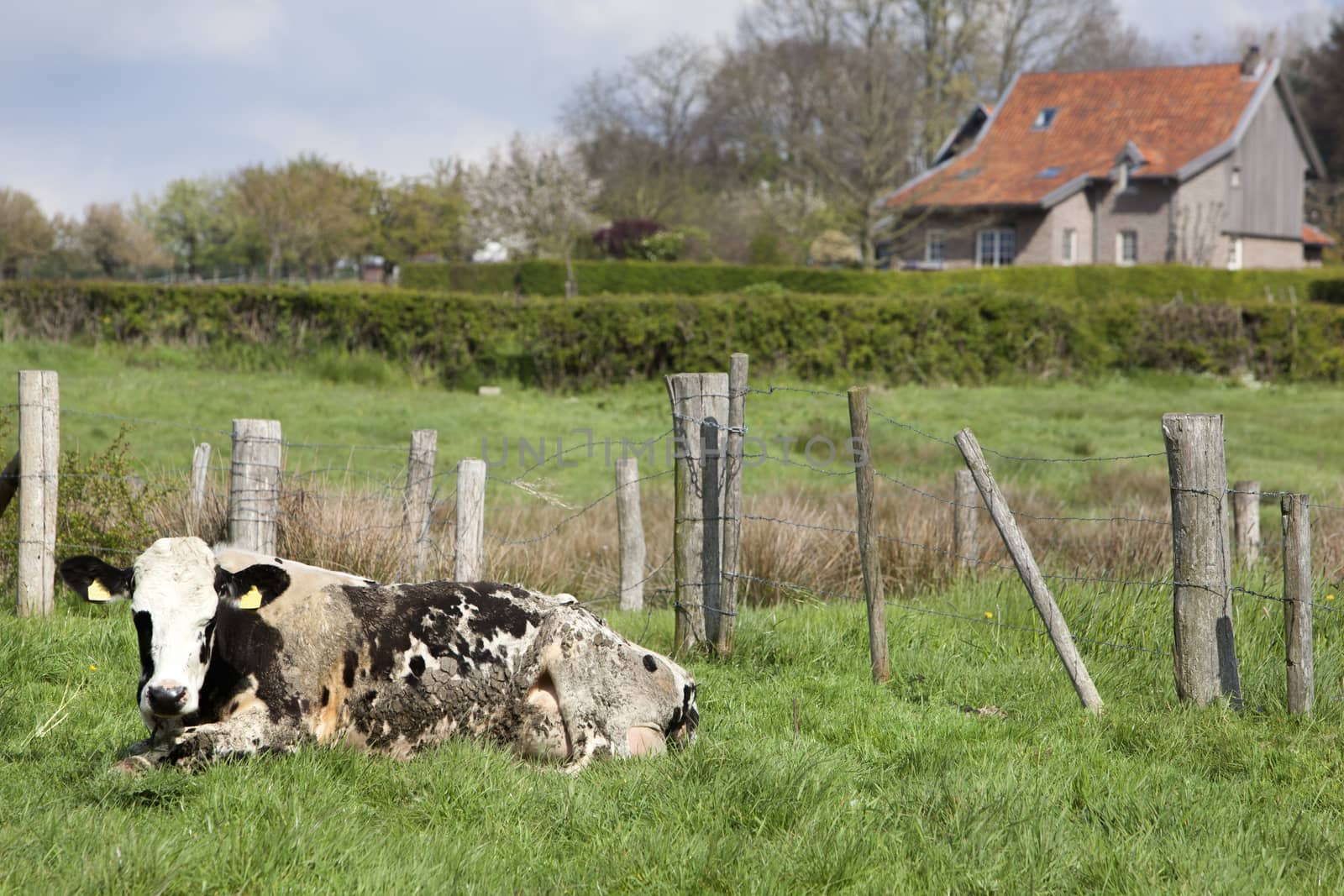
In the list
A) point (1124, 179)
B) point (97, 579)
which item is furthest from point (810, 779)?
point (1124, 179)

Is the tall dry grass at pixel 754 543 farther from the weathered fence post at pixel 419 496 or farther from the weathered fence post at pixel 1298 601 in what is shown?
the weathered fence post at pixel 1298 601

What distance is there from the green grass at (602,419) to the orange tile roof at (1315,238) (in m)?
30.4

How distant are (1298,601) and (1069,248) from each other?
39907 millimetres

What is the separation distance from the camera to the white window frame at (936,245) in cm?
4397

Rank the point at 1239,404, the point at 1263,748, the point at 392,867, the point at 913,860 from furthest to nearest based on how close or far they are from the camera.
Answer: the point at 1239,404 → the point at 1263,748 → the point at 913,860 → the point at 392,867

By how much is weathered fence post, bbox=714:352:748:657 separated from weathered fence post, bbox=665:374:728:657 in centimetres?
5

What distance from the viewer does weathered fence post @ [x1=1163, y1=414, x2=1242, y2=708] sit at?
5859mm

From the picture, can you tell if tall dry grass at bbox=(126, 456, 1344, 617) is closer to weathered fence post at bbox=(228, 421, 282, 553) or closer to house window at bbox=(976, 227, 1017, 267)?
weathered fence post at bbox=(228, 421, 282, 553)

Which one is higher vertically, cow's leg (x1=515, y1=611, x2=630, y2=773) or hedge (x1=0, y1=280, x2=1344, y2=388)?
hedge (x1=0, y1=280, x2=1344, y2=388)

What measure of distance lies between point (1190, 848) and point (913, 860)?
96 cm

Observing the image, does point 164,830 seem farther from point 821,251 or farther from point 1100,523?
point 821,251

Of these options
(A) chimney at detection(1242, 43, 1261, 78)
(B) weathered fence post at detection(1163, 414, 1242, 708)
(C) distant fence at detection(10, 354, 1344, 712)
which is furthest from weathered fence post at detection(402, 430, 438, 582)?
(A) chimney at detection(1242, 43, 1261, 78)

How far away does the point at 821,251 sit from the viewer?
47438 mm

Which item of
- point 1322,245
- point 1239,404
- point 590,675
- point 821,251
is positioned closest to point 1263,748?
point 590,675
